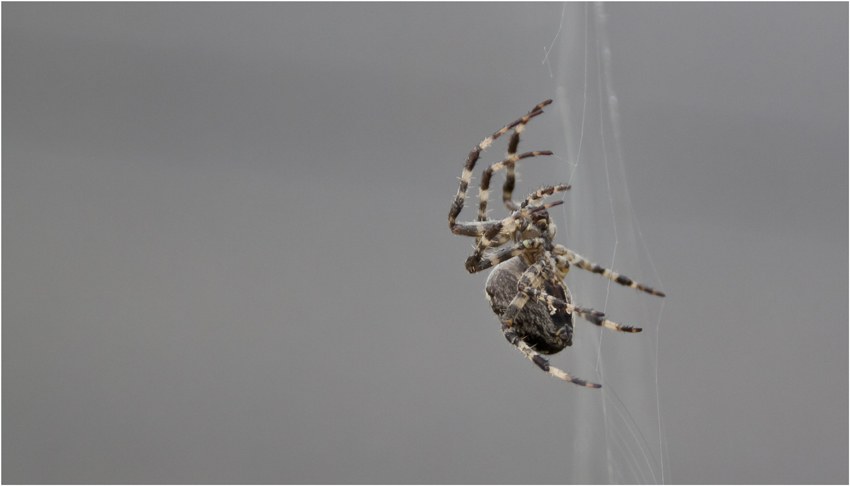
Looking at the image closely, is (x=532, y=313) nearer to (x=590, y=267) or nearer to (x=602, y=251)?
(x=590, y=267)

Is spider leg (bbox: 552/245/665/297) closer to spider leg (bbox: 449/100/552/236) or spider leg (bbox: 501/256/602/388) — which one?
spider leg (bbox: 501/256/602/388)

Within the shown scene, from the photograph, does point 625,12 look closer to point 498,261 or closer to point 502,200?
point 502,200

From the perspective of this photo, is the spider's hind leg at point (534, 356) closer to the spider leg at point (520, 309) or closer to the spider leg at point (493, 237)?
the spider leg at point (520, 309)

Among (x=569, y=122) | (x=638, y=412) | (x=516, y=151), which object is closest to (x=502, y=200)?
(x=516, y=151)

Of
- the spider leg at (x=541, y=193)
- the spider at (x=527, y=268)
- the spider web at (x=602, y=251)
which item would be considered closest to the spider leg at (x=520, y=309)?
the spider at (x=527, y=268)

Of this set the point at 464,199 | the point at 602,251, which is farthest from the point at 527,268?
the point at 602,251

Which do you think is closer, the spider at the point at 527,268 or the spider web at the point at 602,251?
the spider at the point at 527,268
